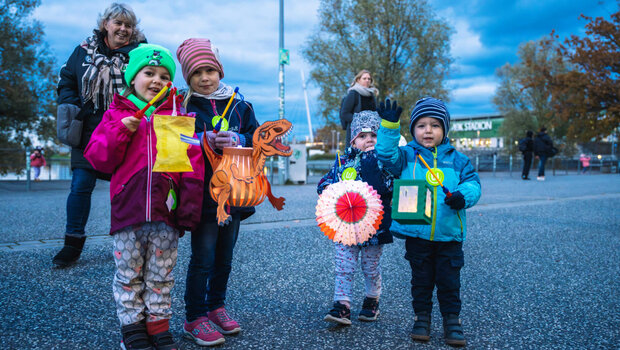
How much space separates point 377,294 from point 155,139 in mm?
1685

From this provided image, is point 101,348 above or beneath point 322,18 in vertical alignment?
beneath

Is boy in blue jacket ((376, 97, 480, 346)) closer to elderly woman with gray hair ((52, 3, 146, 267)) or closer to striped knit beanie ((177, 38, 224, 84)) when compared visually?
striped knit beanie ((177, 38, 224, 84))

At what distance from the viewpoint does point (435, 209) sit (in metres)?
2.68

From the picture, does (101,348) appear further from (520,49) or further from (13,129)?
(520,49)

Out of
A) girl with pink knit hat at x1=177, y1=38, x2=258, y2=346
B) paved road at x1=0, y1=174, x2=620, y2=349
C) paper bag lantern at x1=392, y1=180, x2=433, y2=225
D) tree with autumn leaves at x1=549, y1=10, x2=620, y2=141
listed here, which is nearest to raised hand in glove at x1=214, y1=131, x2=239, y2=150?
girl with pink knit hat at x1=177, y1=38, x2=258, y2=346

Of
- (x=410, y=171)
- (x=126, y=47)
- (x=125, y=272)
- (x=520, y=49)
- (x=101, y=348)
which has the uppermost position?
(x=520, y=49)

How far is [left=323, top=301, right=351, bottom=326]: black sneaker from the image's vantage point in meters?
2.69

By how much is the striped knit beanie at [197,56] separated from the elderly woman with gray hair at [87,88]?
1.16 metres

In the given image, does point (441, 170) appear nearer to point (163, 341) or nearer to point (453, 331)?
point (453, 331)

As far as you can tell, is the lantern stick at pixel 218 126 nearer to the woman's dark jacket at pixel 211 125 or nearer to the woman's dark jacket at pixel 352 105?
the woman's dark jacket at pixel 211 125

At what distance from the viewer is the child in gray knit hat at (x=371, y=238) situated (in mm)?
2846

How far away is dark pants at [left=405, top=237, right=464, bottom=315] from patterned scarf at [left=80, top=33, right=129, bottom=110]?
2.51 metres

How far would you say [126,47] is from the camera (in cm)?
354

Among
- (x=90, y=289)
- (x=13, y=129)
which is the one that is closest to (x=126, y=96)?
(x=90, y=289)
